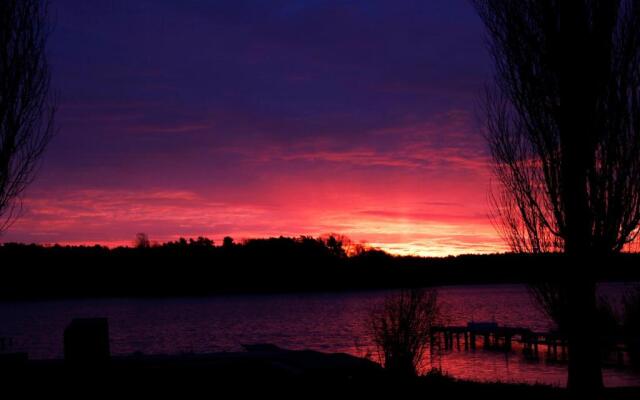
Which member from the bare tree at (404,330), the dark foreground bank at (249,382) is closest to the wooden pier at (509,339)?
the bare tree at (404,330)

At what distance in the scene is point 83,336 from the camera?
37.1ft

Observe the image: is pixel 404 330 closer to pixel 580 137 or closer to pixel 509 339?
pixel 580 137

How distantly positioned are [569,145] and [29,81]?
10527 millimetres

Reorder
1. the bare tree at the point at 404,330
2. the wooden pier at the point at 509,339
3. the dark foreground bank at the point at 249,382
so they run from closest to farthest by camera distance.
Result: 1. the dark foreground bank at the point at 249,382
2. the bare tree at the point at 404,330
3. the wooden pier at the point at 509,339

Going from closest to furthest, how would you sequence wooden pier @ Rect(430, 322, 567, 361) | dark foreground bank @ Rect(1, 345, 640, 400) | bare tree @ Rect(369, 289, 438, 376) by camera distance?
1. dark foreground bank @ Rect(1, 345, 640, 400)
2. bare tree @ Rect(369, 289, 438, 376)
3. wooden pier @ Rect(430, 322, 567, 361)

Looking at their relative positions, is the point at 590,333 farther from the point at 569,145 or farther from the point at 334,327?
the point at 334,327

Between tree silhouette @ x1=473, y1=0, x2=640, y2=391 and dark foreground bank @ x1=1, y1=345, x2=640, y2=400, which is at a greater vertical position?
tree silhouette @ x1=473, y1=0, x2=640, y2=391

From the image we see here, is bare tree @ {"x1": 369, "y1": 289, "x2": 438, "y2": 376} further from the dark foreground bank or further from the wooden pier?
the wooden pier

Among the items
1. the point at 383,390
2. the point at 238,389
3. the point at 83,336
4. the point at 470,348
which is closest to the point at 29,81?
the point at 83,336

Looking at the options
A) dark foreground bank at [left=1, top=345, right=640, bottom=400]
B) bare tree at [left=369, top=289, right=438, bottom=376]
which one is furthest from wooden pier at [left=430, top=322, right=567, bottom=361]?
dark foreground bank at [left=1, top=345, right=640, bottom=400]

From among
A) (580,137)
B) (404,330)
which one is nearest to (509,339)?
(404,330)

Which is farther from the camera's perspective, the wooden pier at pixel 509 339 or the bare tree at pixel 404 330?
the wooden pier at pixel 509 339

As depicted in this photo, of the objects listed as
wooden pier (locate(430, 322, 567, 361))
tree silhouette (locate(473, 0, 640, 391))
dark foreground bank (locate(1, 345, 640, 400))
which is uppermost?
tree silhouette (locate(473, 0, 640, 391))

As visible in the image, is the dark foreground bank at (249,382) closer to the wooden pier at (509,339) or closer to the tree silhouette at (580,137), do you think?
the tree silhouette at (580,137)
